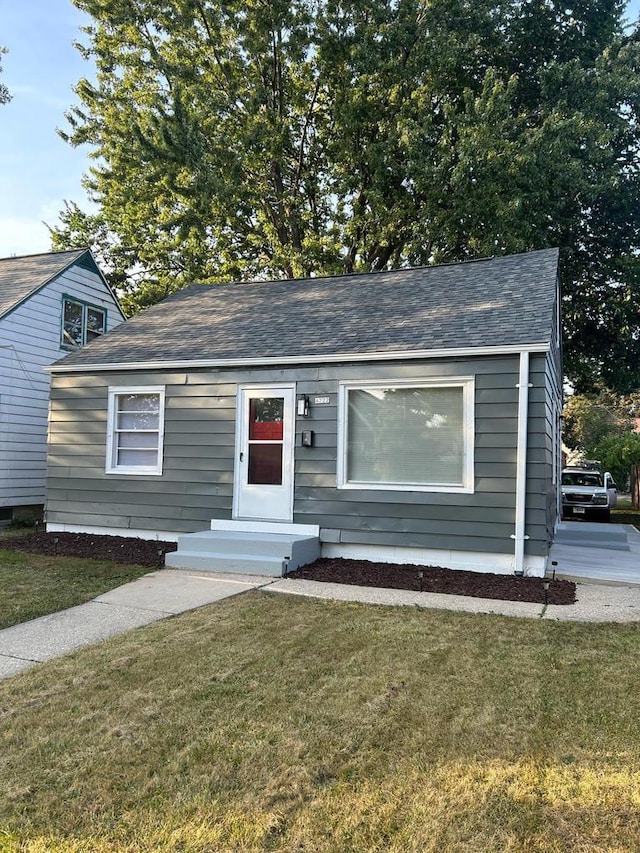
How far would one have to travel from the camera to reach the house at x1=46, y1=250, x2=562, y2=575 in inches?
285

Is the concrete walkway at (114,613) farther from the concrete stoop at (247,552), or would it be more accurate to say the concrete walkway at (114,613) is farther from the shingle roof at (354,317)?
the shingle roof at (354,317)

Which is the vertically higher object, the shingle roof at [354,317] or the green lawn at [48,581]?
the shingle roof at [354,317]

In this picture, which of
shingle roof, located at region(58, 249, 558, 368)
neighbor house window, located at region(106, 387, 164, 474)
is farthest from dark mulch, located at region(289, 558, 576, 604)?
neighbor house window, located at region(106, 387, 164, 474)

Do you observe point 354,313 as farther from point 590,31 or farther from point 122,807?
point 590,31

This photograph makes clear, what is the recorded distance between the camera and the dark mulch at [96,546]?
7946 millimetres

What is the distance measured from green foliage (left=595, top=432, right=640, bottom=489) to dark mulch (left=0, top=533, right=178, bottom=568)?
63.2ft

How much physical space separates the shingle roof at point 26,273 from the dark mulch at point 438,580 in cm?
850

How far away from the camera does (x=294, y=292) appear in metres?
11.4

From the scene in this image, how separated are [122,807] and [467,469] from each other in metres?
5.76

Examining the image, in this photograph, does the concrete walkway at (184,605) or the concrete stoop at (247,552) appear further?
the concrete stoop at (247,552)

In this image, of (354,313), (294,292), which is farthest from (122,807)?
(294,292)

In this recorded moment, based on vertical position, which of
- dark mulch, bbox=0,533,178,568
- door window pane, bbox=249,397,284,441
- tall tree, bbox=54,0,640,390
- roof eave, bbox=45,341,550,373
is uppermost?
tall tree, bbox=54,0,640,390

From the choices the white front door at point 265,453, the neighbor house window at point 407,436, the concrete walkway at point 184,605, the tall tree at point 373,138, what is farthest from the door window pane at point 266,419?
the tall tree at point 373,138

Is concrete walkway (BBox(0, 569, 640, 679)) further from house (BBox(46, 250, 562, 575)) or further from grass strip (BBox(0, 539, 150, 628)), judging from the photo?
house (BBox(46, 250, 562, 575))
